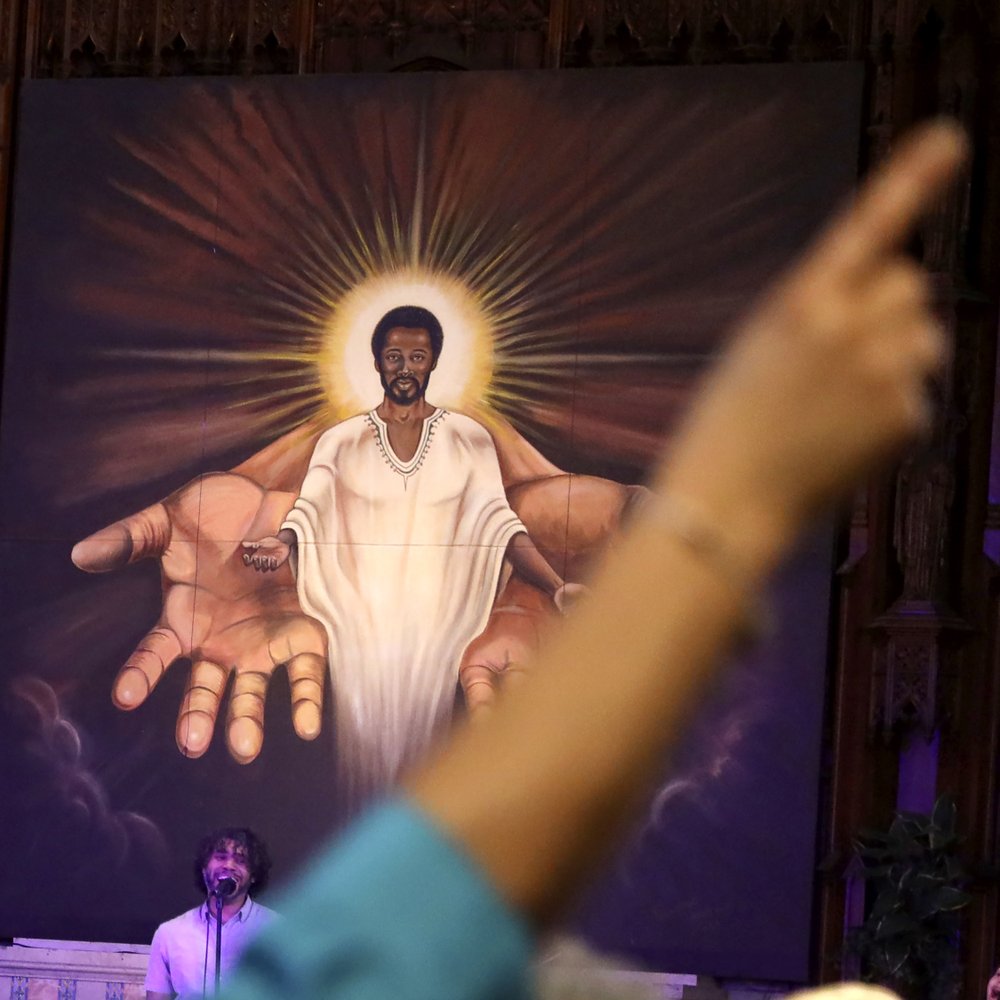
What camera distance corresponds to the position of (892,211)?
0.46 metres

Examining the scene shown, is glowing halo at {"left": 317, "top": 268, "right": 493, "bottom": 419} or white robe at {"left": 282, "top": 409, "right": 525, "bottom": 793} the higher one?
glowing halo at {"left": 317, "top": 268, "right": 493, "bottom": 419}

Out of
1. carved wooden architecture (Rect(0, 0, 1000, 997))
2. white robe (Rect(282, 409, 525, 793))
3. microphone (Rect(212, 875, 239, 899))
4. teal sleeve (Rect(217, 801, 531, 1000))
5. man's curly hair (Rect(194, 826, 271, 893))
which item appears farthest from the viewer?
white robe (Rect(282, 409, 525, 793))

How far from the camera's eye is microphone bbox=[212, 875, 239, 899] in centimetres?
564

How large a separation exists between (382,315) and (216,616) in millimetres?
1311

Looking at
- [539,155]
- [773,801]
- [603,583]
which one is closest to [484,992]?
[603,583]

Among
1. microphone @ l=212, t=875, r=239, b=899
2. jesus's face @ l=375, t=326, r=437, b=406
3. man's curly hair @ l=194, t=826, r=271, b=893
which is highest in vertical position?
jesus's face @ l=375, t=326, r=437, b=406

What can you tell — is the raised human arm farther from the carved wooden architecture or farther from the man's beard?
the man's beard

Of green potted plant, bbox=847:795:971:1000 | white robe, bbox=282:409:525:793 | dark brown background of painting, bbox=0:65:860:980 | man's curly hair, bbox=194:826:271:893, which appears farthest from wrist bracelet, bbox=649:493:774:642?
white robe, bbox=282:409:525:793

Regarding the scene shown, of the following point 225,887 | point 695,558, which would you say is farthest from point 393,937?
point 225,887

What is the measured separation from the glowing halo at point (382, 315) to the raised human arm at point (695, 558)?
6.94m

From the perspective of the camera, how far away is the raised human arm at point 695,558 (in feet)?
1.39

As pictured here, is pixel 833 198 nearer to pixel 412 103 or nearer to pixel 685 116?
pixel 685 116

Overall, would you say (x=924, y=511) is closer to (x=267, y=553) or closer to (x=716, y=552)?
(x=267, y=553)

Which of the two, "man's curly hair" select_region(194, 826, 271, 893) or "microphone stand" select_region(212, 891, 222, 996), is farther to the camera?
"man's curly hair" select_region(194, 826, 271, 893)
